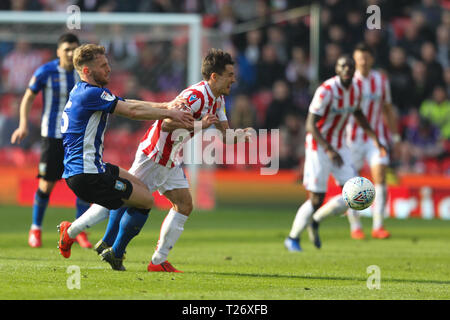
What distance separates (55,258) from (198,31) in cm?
951

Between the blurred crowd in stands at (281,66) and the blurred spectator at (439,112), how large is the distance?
0.02 m

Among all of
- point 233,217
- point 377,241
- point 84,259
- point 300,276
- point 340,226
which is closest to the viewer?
point 300,276

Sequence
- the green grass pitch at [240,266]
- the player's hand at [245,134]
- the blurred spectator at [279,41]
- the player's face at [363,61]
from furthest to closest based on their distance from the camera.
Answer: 1. the blurred spectator at [279,41]
2. the player's face at [363,61]
3. the player's hand at [245,134]
4. the green grass pitch at [240,266]

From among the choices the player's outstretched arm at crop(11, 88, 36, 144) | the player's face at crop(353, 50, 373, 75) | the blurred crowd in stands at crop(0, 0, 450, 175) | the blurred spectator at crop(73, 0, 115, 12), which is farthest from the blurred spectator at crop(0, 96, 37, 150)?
the player's face at crop(353, 50, 373, 75)

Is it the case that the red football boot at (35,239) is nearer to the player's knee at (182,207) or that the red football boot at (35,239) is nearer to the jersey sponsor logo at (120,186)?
the player's knee at (182,207)

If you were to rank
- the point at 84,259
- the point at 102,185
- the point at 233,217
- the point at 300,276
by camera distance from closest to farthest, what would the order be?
the point at 102,185 < the point at 300,276 < the point at 84,259 < the point at 233,217

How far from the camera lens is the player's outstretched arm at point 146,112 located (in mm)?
6879

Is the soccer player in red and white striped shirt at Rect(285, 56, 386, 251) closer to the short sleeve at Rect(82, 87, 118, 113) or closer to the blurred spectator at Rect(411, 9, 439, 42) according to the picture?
the short sleeve at Rect(82, 87, 118, 113)

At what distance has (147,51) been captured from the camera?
18.5m

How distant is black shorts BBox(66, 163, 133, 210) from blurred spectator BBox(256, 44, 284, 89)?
12.7 m

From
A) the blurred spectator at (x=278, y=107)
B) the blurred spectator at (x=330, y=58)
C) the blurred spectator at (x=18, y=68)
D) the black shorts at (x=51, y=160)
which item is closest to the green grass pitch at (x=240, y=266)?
the black shorts at (x=51, y=160)

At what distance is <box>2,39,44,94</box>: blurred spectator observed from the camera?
61.2 ft
